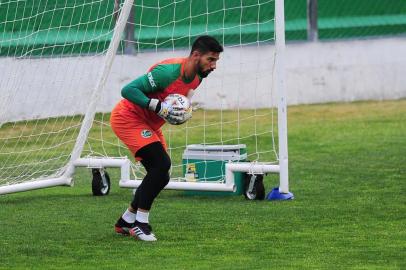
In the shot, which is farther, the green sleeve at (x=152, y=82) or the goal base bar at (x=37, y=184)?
the goal base bar at (x=37, y=184)

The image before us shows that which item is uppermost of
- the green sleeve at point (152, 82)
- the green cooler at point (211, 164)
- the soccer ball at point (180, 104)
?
the green sleeve at point (152, 82)

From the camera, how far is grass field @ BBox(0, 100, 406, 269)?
873cm

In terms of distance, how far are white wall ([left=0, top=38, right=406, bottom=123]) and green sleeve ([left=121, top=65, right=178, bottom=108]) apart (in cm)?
407

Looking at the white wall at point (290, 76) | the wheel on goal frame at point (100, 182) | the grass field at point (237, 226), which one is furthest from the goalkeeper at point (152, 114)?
the white wall at point (290, 76)

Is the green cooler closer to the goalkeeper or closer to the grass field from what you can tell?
the grass field

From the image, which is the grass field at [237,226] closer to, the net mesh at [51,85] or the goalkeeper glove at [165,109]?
the net mesh at [51,85]

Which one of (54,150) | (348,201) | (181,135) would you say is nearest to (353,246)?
(348,201)

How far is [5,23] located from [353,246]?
5642mm

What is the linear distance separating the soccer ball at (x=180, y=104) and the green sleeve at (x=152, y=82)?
0.13 metres

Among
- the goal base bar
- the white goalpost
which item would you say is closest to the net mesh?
the white goalpost

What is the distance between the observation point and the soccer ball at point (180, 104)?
9.55 meters

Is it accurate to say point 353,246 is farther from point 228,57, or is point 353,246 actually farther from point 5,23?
point 228,57

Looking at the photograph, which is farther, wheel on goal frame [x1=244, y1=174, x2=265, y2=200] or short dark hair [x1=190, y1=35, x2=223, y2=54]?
wheel on goal frame [x1=244, y1=174, x2=265, y2=200]

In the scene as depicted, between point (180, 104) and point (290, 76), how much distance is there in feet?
40.1
